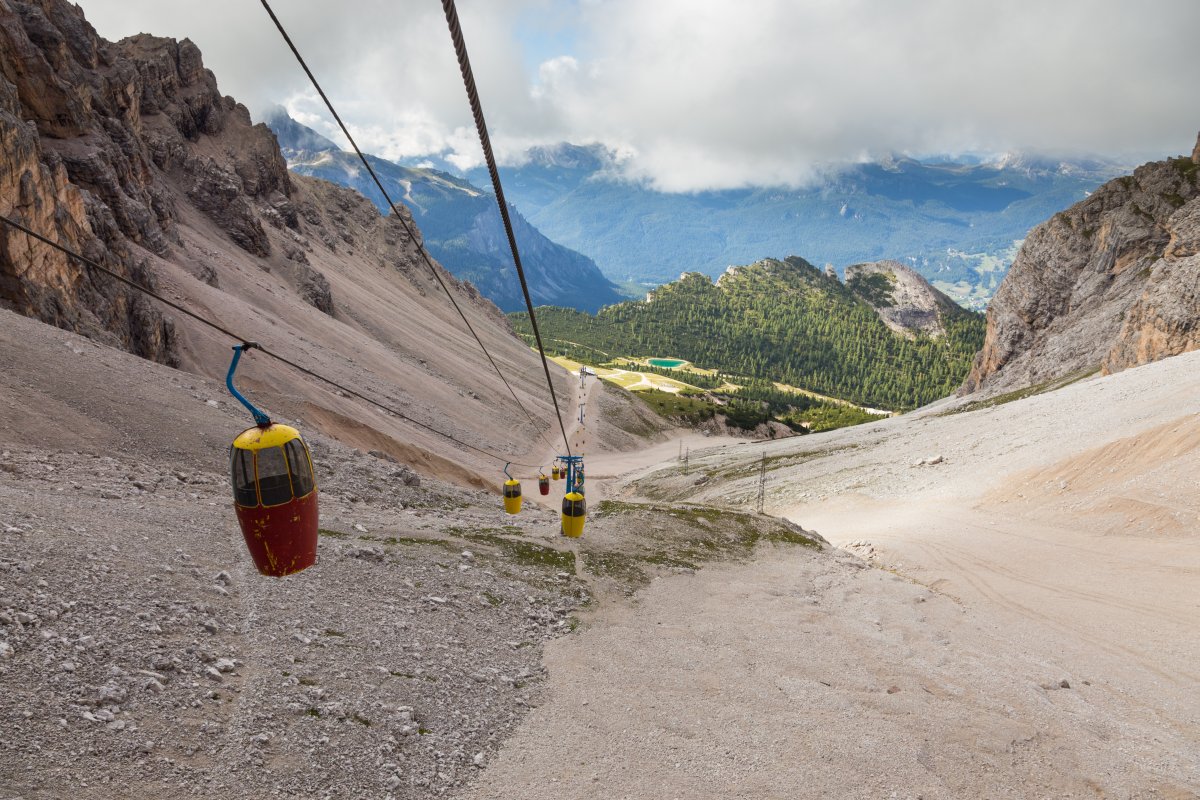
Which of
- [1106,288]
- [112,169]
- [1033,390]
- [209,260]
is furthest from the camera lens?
[1106,288]

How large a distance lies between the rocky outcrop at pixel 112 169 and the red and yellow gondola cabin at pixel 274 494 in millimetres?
39227

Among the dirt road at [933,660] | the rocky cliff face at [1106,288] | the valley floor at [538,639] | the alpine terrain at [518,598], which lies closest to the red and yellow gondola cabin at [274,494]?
the alpine terrain at [518,598]

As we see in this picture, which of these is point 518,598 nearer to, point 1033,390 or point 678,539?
point 678,539

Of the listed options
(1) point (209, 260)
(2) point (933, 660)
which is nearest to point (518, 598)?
(2) point (933, 660)

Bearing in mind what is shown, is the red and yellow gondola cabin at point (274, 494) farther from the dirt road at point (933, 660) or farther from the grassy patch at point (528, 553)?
the grassy patch at point (528, 553)

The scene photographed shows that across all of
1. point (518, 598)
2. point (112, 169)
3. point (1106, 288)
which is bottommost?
point (518, 598)

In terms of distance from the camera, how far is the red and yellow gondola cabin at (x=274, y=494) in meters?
12.7

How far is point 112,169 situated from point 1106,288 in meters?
152

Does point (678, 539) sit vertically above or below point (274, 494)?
below

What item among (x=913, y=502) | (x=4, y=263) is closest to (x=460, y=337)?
(x=4, y=263)

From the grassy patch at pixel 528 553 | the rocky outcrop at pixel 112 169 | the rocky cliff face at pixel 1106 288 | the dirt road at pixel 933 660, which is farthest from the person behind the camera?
the rocky cliff face at pixel 1106 288

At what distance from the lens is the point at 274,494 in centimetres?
1295

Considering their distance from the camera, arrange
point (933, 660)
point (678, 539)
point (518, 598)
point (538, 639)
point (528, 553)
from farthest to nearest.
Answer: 1. point (678, 539)
2. point (528, 553)
3. point (518, 598)
4. point (933, 660)
5. point (538, 639)

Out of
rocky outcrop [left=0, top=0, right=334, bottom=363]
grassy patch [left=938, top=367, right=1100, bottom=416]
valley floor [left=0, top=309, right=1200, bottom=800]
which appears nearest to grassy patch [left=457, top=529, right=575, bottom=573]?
valley floor [left=0, top=309, right=1200, bottom=800]
